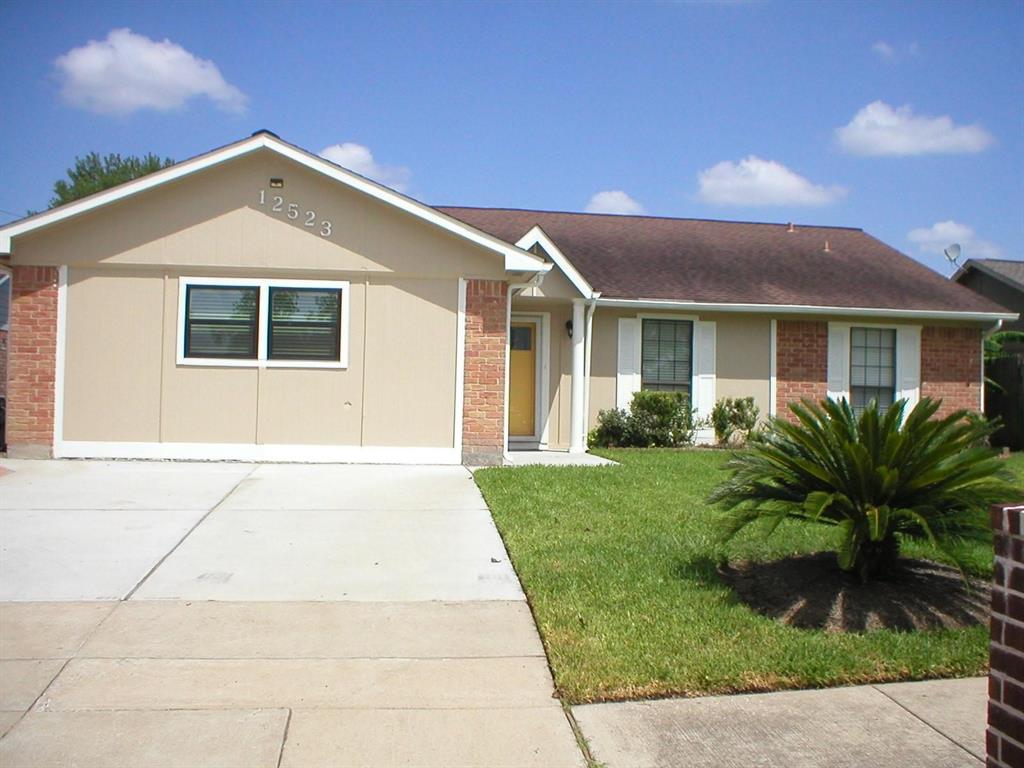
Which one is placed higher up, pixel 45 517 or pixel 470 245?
pixel 470 245

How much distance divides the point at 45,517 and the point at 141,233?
477cm

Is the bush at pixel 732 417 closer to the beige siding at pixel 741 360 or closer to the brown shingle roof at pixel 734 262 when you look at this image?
the beige siding at pixel 741 360

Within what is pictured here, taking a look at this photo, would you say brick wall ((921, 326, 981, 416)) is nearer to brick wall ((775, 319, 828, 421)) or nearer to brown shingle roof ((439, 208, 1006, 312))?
brown shingle roof ((439, 208, 1006, 312))

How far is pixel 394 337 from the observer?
12289 millimetres

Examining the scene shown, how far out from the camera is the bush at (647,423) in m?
15.4

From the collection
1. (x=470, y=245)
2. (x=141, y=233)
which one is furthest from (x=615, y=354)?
(x=141, y=233)

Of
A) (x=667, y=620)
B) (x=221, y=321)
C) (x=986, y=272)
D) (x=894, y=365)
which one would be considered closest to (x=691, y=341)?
(x=894, y=365)

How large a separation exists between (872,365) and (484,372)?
27.1 feet

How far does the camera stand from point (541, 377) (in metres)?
15.5

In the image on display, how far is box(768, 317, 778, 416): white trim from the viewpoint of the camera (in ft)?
53.7

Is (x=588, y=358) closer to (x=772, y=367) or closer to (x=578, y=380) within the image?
(x=578, y=380)

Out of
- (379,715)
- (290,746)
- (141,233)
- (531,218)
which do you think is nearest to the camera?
(290,746)

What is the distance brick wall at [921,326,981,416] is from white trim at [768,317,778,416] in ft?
9.52

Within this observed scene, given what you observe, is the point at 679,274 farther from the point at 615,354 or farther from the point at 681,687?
the point at 681,687
